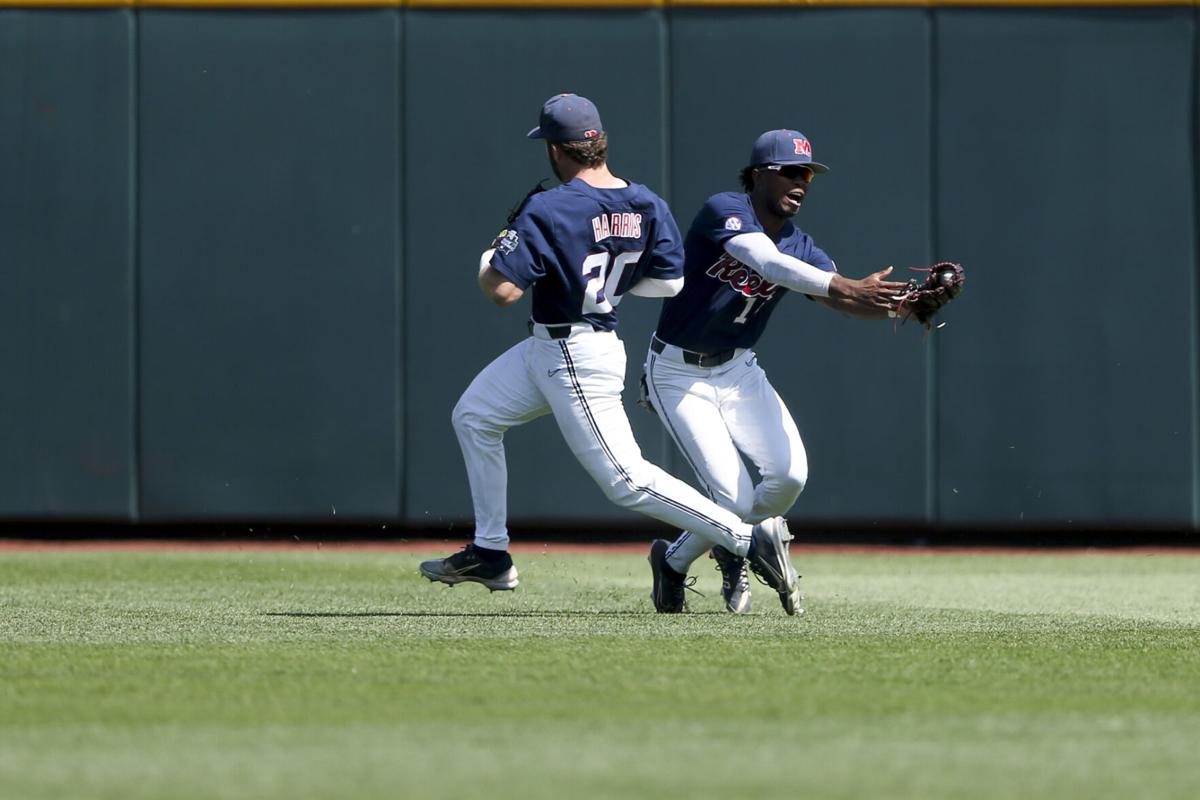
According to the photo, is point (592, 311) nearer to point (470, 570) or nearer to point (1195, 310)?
point (470, 570)

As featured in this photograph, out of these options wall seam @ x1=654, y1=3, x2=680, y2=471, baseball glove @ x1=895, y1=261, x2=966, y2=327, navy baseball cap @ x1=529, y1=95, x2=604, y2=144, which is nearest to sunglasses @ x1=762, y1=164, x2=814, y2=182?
baseball glove @ x1=895, y1=261, x2=966, y2=327

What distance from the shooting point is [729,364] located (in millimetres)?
7191

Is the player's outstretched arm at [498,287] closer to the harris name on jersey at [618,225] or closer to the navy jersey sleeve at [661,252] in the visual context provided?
the harris name on jersey at [618,225]

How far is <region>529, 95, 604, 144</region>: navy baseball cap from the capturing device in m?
6.60

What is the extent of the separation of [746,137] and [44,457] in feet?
15.2

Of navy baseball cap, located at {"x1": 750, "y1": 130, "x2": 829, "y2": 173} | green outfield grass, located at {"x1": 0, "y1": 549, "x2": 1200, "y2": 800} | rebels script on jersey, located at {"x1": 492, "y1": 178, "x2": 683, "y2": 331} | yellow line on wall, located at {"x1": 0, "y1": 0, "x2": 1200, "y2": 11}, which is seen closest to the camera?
green outfield grass, located at {"x1": 0, "y1": 549, "x2": 1200, "y2": 800}

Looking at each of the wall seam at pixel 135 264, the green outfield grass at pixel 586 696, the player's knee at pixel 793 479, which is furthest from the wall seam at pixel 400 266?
the player's knee at pixel 793 479

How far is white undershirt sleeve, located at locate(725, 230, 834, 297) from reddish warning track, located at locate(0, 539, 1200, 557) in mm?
4517

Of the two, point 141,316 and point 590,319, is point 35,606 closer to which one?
point 590,319

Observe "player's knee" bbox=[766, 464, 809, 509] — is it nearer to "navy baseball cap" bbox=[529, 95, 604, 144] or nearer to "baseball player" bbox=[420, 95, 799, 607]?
"baseball player" bbox=[420, 95, 799, 607]

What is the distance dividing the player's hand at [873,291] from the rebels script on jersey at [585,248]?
65 cm

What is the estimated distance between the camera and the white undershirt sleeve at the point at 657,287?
22.4 feet

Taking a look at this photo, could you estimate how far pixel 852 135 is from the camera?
1116 cm

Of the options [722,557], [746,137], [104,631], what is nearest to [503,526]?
[722,557]
